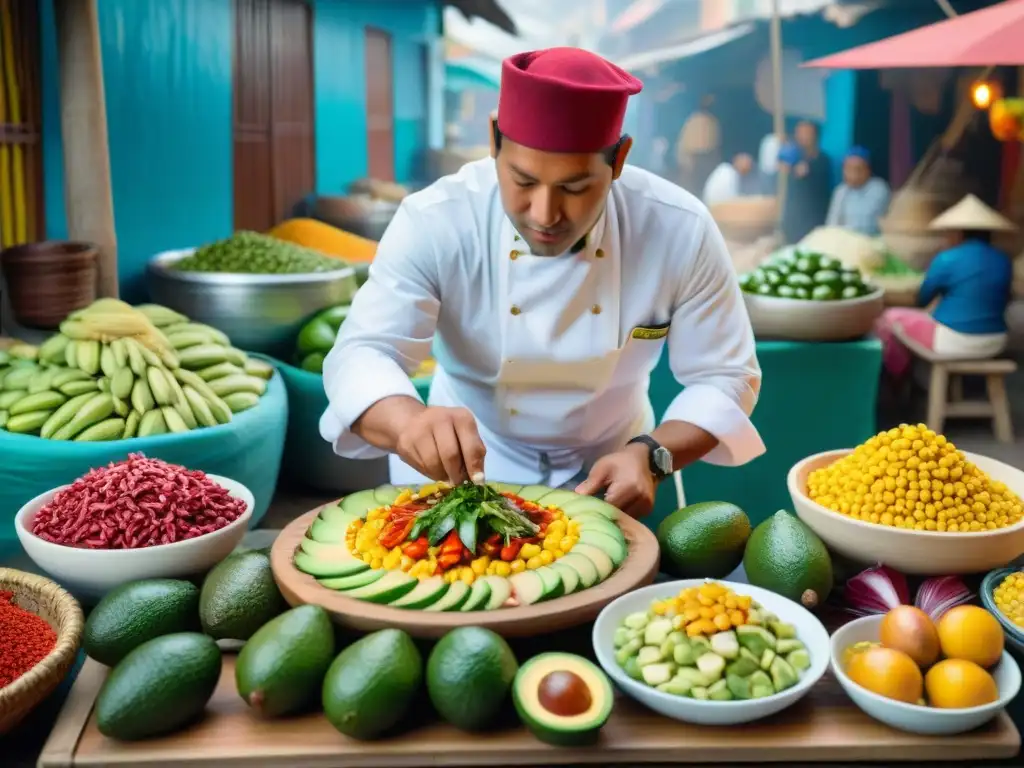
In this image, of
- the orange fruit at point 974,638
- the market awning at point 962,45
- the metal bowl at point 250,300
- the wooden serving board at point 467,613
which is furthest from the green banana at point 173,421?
the market awning at point 962,45

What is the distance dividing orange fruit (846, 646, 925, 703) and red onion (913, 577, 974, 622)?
246 millimetres

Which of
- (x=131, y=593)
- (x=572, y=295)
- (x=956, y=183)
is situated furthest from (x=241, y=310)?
(x=956, y=183)

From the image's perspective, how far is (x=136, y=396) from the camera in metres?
3.38

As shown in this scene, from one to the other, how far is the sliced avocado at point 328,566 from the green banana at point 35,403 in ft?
6.32

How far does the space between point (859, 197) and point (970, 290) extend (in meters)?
1.57

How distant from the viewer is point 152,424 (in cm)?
332

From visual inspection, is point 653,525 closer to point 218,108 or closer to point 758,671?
point 758,671

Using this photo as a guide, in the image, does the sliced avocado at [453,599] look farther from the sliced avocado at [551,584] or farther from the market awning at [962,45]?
the market awning at [962,45]

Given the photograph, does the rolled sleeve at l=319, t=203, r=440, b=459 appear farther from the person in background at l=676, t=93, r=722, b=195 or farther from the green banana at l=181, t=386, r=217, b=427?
the person in background at l=676, t=93, r=722, b=195

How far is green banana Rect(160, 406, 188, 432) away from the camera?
11.0ft

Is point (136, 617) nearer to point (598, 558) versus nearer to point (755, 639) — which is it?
point (598, 558)

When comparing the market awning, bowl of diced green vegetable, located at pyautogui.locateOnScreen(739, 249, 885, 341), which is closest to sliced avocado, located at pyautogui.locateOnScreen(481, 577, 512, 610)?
the market awning

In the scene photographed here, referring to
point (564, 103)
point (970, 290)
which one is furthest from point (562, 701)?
point (970, 290)

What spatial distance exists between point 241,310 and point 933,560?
3427 millimetres
